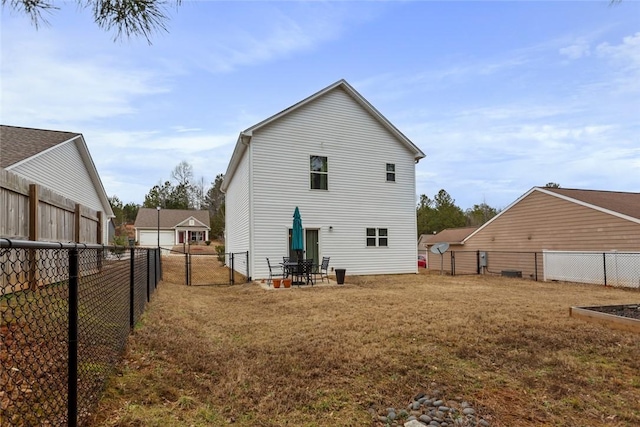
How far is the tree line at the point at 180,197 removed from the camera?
5403cm

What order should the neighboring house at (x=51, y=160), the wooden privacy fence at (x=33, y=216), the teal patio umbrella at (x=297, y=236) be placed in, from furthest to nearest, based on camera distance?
the teal patio umbrella at (x=297, y=236) < the neighboring house at (x=51, y=160) < the wooden privacy fence at (x=33, y=216)

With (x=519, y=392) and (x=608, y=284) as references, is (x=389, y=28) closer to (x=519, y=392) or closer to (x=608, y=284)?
(x=519, y=392)

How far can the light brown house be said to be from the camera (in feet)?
49.2

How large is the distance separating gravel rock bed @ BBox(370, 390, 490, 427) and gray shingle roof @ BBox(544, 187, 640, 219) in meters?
16.1

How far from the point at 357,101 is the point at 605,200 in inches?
495

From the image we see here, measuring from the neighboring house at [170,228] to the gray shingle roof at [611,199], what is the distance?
122 ft

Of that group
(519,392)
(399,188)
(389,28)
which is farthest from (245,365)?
(399,188)

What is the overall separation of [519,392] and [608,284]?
13.9 m

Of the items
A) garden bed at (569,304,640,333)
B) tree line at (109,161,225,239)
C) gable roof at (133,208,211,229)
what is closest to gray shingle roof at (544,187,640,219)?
→ garden bed at (569,304,640,333)

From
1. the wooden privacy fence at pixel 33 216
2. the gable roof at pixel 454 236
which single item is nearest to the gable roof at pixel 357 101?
the wooden privacy fence at pixel 33 216

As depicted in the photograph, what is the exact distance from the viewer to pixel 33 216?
561cm

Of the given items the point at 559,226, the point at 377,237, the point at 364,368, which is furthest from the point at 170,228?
the point at 364,368

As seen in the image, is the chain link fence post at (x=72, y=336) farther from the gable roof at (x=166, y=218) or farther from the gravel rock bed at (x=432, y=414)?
the gable roof at (x=166, y=218)

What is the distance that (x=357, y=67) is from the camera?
53.4ft
